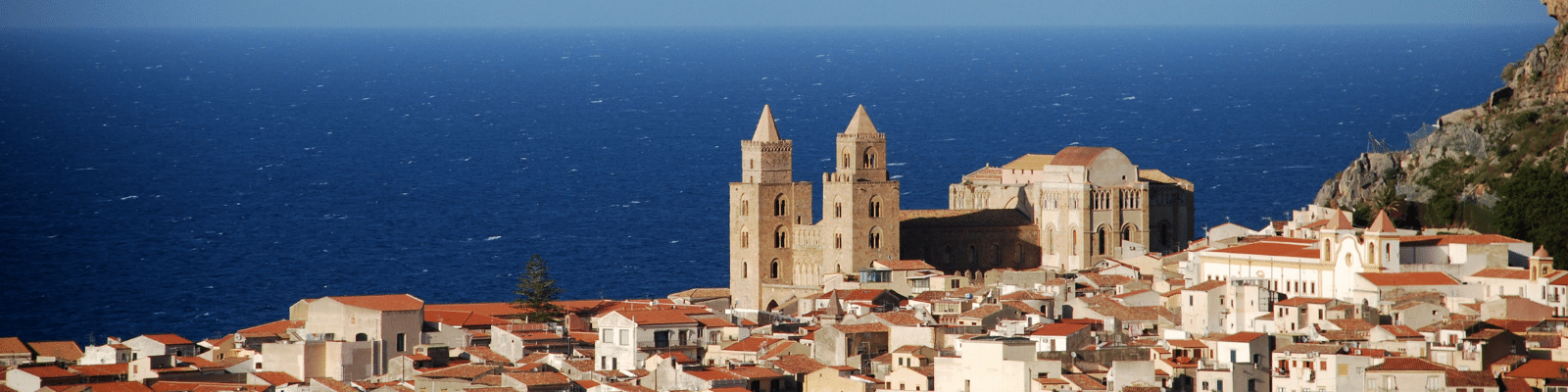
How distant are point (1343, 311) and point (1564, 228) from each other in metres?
11.7

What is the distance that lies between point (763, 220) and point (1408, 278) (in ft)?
90.5

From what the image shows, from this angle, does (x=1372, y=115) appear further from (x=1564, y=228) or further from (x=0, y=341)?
(x=0, y=341)

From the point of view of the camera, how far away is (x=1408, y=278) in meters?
68.1

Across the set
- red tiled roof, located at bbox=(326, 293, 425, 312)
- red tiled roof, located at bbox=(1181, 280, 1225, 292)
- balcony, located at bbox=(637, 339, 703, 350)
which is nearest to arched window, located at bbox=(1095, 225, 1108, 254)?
red tiled roof, located at bbox=(1181, 280, 1225, 292)

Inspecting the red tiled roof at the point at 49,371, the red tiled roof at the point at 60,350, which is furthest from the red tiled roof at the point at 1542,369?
the red tiled roof at the point at 60,350

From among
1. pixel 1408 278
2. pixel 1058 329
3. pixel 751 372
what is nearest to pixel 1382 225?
pixel 1408 278

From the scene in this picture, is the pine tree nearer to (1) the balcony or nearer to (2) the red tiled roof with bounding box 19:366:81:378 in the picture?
(1) the balcony

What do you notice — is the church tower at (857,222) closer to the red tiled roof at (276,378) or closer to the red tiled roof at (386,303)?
the red tiled roof at (386,303)

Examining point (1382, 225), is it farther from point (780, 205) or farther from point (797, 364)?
point (780, 205)

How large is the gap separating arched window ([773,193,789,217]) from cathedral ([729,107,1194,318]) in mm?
30

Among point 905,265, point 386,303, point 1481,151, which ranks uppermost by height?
point 1481,151

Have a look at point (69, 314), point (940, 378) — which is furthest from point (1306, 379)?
point (69, 314)

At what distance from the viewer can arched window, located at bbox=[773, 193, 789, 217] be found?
91750mm

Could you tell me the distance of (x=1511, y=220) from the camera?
74.8 metres
